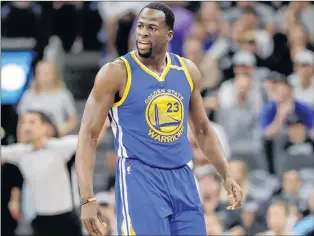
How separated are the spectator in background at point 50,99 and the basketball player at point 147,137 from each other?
4111mm

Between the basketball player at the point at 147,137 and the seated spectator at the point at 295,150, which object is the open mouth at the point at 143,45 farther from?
the seated spectator at the point at 295,150

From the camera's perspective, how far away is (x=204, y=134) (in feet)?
18.5

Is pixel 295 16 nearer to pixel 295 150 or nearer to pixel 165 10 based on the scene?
pixel 295 150

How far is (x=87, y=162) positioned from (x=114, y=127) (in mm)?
362

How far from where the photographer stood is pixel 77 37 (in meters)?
10.5

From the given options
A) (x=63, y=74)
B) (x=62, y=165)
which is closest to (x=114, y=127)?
(x=62, y=165)

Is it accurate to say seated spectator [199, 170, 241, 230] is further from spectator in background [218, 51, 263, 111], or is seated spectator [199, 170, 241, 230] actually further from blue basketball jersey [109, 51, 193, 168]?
blue basketball jersey [109, 51, 193, 168]

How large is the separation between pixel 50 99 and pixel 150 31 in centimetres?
443

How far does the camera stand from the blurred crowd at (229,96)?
8406 millimetres

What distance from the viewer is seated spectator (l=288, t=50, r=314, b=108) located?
9422mm

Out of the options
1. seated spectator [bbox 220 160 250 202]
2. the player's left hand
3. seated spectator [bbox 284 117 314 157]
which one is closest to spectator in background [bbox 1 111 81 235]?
seated spectator [bbox 220 160 250 202]

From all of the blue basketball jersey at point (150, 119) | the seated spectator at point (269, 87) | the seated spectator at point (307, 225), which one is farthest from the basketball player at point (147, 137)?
the seated spectator at point (269, 87)

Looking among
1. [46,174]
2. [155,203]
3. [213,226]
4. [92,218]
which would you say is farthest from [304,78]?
[92,218]

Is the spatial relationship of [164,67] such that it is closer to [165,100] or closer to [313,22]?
[165,100]
